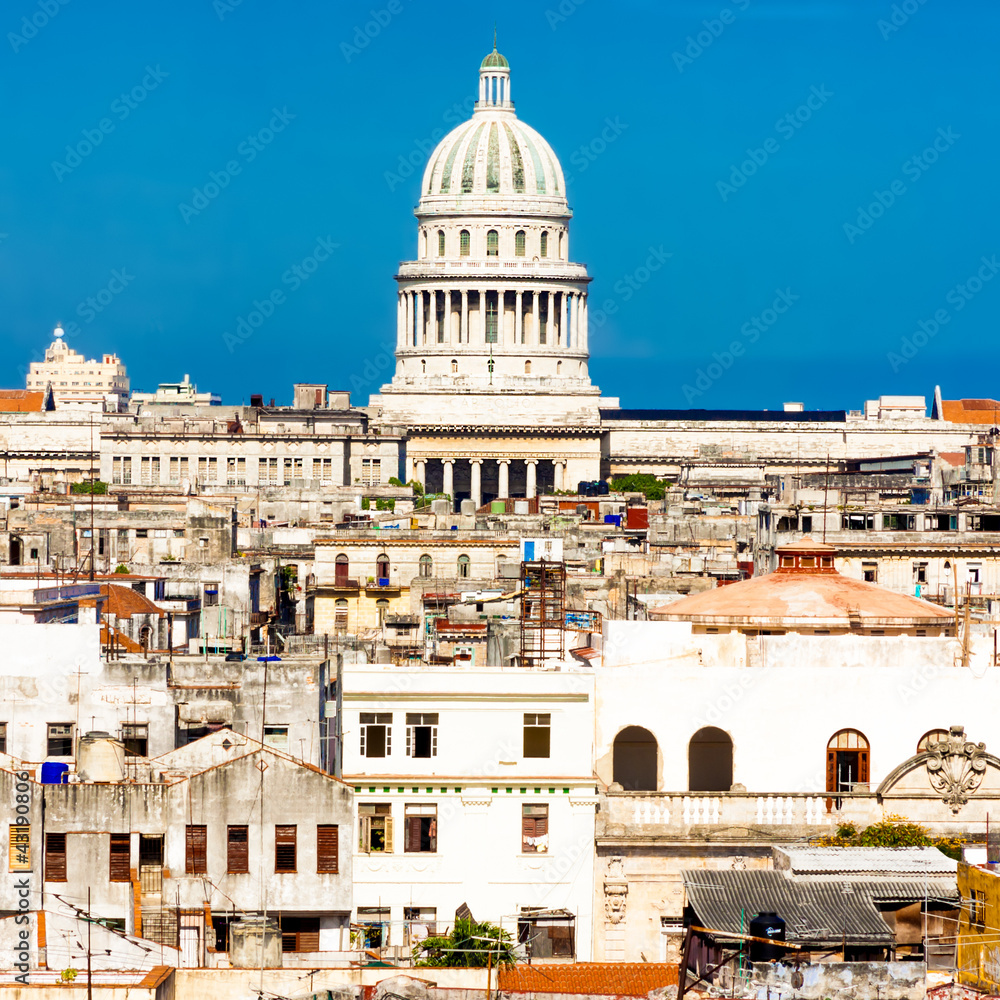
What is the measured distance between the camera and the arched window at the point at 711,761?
39.4 meters

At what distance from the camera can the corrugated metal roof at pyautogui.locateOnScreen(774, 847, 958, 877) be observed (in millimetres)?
32281

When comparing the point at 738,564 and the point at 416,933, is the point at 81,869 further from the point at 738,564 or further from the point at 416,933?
the point at 738,564

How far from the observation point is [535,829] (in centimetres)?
3725

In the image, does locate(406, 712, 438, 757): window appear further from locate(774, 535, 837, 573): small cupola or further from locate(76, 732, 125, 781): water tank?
locate(774, 535, 837, 573): small cupola

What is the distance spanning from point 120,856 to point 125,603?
2284 centimetres

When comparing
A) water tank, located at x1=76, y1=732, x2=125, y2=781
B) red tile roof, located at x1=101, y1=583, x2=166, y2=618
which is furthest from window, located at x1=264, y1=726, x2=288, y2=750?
red tile roof, located at x1=101, y1=583, x2=166, y2=618

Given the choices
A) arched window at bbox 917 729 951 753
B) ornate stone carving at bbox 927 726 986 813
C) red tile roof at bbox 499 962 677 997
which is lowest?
red tile roof at bbox 499 962 677 997

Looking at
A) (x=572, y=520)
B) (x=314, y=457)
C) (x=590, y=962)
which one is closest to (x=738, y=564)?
(x=572, y=520)

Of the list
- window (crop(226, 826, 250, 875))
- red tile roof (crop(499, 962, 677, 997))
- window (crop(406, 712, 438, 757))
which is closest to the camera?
red tile roof (crop(499, 962, 677, 997))

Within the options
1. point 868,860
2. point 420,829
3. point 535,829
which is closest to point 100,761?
point 420,829

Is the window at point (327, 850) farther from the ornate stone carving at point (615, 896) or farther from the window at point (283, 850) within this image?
the ornate stone carving at point (615, 896)

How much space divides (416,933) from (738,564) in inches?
1848

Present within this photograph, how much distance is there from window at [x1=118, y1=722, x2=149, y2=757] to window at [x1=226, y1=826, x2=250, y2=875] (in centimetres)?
Result: 419

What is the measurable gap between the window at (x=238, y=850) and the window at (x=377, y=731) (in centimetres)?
289
